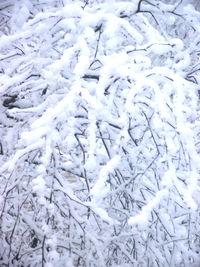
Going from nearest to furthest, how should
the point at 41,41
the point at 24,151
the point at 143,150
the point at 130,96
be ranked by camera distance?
the point at 24,151 → the point at 130,96 → the point at 41,41 → the point at 143,150

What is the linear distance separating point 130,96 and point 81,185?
1.14m

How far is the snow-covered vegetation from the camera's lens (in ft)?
5.90

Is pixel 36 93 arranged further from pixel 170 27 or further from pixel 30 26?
pixel 170 27

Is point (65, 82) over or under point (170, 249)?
over

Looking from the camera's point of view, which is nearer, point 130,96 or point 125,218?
point 130,96

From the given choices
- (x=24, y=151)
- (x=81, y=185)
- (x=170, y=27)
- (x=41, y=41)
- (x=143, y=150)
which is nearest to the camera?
(x=24, y=151)

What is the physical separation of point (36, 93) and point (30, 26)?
2.02 ft

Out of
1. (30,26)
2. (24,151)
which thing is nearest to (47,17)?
(30,26)

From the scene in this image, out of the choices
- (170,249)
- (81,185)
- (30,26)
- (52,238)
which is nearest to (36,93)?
(30,26)

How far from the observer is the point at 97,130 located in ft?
7.73

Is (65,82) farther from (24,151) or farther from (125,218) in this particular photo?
(125,218)

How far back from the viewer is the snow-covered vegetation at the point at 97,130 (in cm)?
180

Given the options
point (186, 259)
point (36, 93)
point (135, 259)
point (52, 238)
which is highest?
point (36, 93)

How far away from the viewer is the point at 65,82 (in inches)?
83.0
